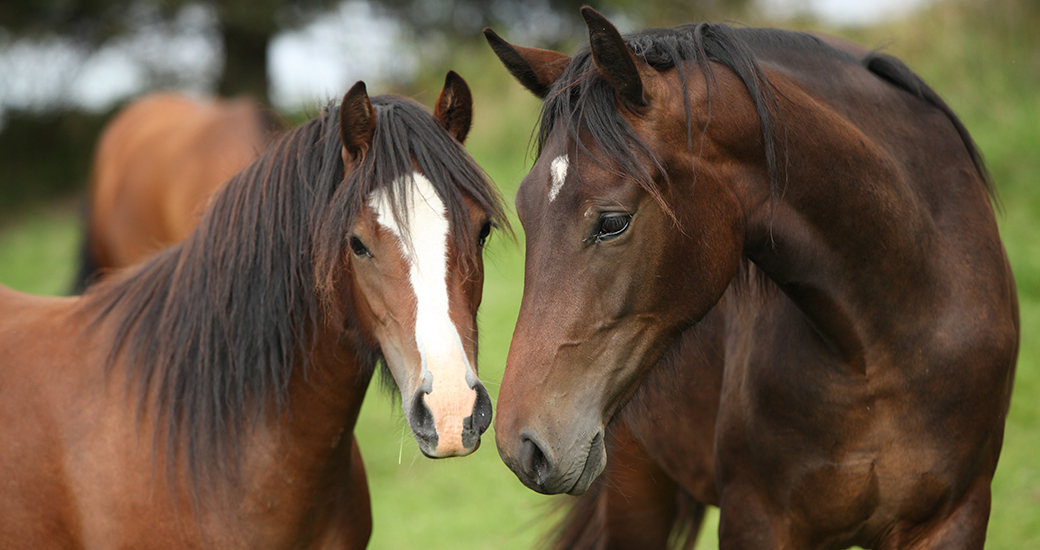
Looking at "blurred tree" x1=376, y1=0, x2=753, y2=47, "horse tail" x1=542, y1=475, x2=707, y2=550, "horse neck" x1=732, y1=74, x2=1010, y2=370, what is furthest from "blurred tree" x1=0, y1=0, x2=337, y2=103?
"horse neck" x1=732, y1=74, x2=1010, y2=370

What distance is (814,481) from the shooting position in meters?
2.35

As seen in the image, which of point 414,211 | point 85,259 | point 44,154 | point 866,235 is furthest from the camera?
point 44,154

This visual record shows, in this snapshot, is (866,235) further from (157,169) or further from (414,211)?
(157,169)

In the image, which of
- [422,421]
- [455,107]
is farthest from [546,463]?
[455,107]

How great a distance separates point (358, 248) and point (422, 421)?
21.0 inches

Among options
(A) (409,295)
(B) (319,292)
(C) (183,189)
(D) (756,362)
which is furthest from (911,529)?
(C) (183,189)

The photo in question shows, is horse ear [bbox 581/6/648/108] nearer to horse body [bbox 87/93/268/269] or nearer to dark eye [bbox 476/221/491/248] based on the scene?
dark eye [bbox 476/221/491/248]

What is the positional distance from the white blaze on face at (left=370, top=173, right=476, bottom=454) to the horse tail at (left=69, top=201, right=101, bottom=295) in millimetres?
4028

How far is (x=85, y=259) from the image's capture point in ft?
20.6

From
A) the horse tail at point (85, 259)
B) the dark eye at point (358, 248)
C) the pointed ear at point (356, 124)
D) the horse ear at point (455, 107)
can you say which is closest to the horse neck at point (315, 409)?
the dark eye at point (358, 248)

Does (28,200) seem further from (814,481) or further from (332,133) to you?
(814,481)

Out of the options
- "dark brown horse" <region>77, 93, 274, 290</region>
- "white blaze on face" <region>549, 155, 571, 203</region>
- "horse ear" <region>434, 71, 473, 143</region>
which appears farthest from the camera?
"dark brown horse" <region>77, 93, 274, 290</region>

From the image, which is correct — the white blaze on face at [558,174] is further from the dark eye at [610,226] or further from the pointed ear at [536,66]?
the pointed ear at [536,66]

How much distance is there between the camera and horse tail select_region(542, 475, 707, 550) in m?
3.79
